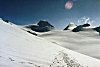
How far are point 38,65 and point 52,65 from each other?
158 centimetres

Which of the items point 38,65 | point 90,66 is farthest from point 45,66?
point 90,66

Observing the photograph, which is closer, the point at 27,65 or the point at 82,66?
the point at 27,65

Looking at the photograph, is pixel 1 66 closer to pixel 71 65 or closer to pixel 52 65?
pixel 52 65

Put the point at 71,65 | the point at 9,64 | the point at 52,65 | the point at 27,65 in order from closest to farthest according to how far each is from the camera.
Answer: the point at 9,64 → the point at 27,65 → the point at 52,65 → the point at 71,65

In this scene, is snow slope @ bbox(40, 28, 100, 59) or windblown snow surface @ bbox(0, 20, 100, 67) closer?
windblown snow surface @ bbox(0, 20, 100, 67)

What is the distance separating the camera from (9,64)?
38.1 feet

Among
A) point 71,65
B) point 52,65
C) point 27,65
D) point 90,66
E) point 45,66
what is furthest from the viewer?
point 90,66

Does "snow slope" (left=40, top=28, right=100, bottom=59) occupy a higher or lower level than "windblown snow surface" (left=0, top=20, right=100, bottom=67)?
higher

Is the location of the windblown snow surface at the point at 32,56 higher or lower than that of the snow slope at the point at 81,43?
lower

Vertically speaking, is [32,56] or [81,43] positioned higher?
[81,43]

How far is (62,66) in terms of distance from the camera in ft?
49.3

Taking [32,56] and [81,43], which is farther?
[81,43]

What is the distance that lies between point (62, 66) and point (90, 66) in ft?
13.8

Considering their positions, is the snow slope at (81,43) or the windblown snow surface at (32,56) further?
the snow slope at (81,43)
